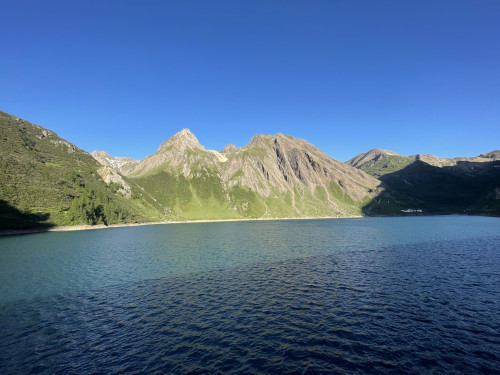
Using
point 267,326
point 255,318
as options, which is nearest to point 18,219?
point 255,318

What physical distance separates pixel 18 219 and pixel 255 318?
8128 inches

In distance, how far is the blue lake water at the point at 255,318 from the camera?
23.4 m

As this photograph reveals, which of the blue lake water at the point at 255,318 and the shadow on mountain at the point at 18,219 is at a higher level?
the shadow on mountain at the point at 18,219

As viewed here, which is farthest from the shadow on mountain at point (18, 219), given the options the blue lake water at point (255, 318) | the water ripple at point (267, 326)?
the water ripple at point (267, 326)

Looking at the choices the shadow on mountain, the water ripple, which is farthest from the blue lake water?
the shadow on mountain

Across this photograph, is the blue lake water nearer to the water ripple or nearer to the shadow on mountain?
the water ripple

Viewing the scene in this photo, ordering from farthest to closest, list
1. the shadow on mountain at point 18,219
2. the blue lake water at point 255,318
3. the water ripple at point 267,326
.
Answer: the shadow on mountain at point 18,219, the blue lake water at point 255,318, the water ripple at point 267,326

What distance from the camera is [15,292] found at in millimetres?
45781

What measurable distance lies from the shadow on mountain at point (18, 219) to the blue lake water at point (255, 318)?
428ft

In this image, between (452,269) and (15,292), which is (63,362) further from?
(452,269)

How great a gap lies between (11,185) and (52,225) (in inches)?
1841

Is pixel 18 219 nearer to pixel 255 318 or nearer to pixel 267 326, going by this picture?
pixel 255 318

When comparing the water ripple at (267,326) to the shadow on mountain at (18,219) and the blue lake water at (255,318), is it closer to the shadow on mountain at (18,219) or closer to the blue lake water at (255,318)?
the blue lake water at (255,318)

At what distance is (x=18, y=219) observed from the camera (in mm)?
162750
